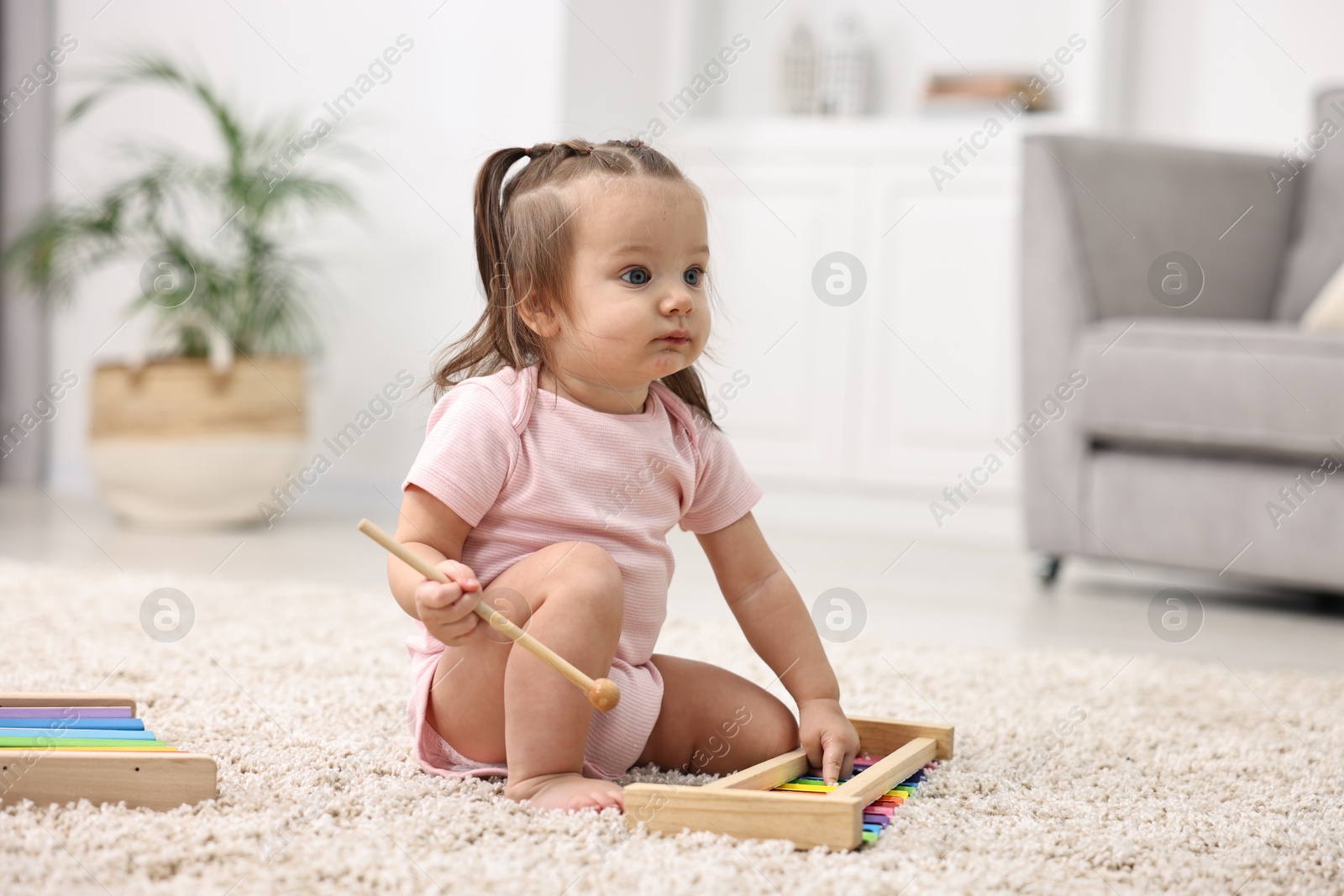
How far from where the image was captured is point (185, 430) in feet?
7.98

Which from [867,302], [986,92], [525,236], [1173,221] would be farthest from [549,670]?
[986,92]

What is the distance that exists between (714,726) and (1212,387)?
1.16m

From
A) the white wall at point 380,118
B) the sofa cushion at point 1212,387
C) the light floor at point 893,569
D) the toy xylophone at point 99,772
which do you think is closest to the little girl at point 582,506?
the toy xylophone at point 99,772

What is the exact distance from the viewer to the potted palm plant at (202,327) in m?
2.43

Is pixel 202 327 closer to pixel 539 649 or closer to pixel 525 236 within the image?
pixel 525 236

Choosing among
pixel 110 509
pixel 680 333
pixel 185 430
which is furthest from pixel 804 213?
pixel 680 333

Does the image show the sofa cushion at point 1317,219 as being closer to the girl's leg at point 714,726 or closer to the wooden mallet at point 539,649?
the girl's leg at point 714,726

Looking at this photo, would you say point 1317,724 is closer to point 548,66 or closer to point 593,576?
point 593,576

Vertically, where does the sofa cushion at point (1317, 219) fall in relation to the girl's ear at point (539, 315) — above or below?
above

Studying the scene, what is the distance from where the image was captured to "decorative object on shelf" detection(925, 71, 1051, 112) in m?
2.92

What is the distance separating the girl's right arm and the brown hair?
126mm

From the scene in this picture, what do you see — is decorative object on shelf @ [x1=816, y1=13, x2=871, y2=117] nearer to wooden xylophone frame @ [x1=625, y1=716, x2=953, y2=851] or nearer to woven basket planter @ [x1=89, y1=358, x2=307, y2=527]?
woven basket planter @ [x1=89, y1=358, x2=307, y2=527]

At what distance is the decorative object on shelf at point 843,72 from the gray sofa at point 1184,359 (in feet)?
3.49

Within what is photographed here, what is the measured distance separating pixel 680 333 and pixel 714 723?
0.27m
